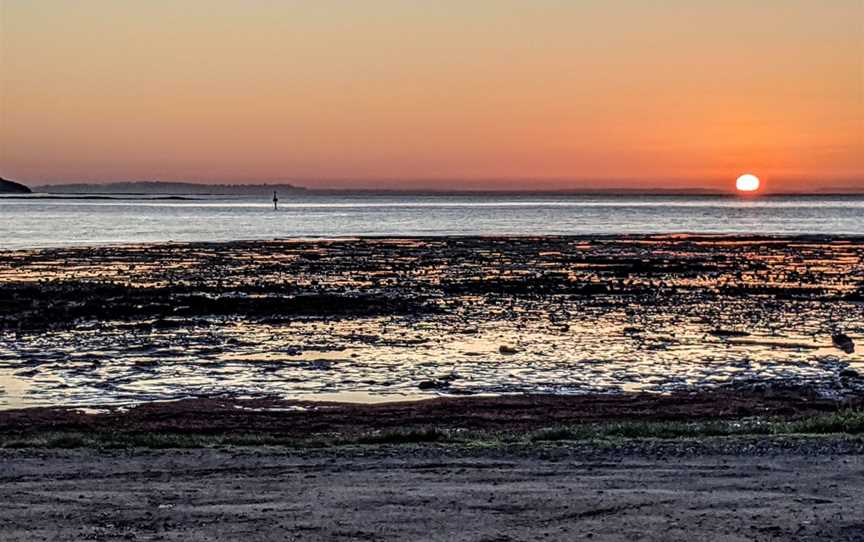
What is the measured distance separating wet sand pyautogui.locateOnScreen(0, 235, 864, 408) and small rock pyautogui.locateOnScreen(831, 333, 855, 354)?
15cm

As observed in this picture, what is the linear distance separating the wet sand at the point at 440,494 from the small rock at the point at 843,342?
11.2 m

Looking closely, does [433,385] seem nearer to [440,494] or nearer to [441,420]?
[441,420]

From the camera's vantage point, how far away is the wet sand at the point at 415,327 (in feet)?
64.1

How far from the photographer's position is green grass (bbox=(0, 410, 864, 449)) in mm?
13289

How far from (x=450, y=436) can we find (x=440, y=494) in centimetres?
309

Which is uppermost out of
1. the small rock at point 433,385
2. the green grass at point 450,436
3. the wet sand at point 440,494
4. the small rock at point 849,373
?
the wet sand at point 440,494

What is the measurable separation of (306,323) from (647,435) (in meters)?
15.3

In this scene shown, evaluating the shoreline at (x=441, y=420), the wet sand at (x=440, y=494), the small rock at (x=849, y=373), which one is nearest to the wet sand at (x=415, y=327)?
the small rock at (x=849, y=373)

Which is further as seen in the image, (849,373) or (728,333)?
(728,333)

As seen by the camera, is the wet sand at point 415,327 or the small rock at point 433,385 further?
the wet sand at point 415,327

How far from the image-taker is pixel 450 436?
13672 millimetres

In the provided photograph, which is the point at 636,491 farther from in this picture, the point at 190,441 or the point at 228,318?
the point at 228,318

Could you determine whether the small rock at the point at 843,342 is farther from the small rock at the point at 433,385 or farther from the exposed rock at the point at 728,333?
the small rock at the point at 433,385

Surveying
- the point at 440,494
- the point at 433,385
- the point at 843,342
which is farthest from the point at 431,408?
the point at 843,342
